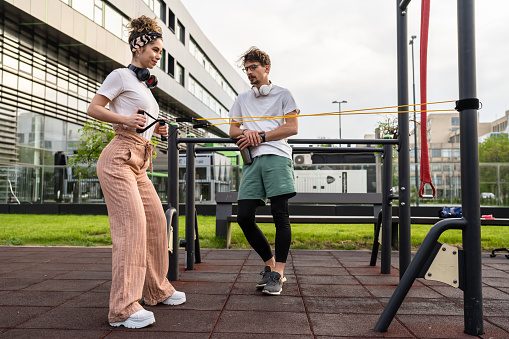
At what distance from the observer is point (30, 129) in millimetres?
18859

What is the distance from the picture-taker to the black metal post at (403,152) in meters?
3.52

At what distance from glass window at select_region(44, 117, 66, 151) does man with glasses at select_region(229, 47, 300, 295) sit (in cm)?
1893

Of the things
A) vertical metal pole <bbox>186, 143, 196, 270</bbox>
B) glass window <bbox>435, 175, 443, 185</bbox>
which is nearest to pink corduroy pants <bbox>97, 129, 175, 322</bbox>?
vertical metal pole <bbox>186, 143, 196, 270</bbox>

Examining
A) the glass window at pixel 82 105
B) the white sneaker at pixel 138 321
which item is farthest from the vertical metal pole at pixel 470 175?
the glass window at pixel 82 105

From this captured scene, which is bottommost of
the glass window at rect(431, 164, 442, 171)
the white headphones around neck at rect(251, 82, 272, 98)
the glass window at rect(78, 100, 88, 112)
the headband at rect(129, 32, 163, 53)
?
the glass window at rect(431, 164, 442, 171)

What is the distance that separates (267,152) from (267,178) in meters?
0.19

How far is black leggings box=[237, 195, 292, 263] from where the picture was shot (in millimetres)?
3246

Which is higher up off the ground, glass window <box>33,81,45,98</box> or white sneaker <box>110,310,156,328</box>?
glass window <box>33,81,45,98</box>

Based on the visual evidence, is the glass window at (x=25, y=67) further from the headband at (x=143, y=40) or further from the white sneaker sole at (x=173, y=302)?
the white sneaker sole at (x=173, y=302)

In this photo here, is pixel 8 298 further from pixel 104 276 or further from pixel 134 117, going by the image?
pixel 134 117

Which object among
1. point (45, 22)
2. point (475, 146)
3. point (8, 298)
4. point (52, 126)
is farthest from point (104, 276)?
point (52, 126)

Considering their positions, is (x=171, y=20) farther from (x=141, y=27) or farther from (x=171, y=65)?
(x=141, y=27)

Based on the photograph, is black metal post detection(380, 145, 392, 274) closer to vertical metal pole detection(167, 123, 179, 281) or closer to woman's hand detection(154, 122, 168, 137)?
vertical metal pole detection(167, 123, 179, 281)

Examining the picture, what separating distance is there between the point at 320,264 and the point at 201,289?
1.65 meters
